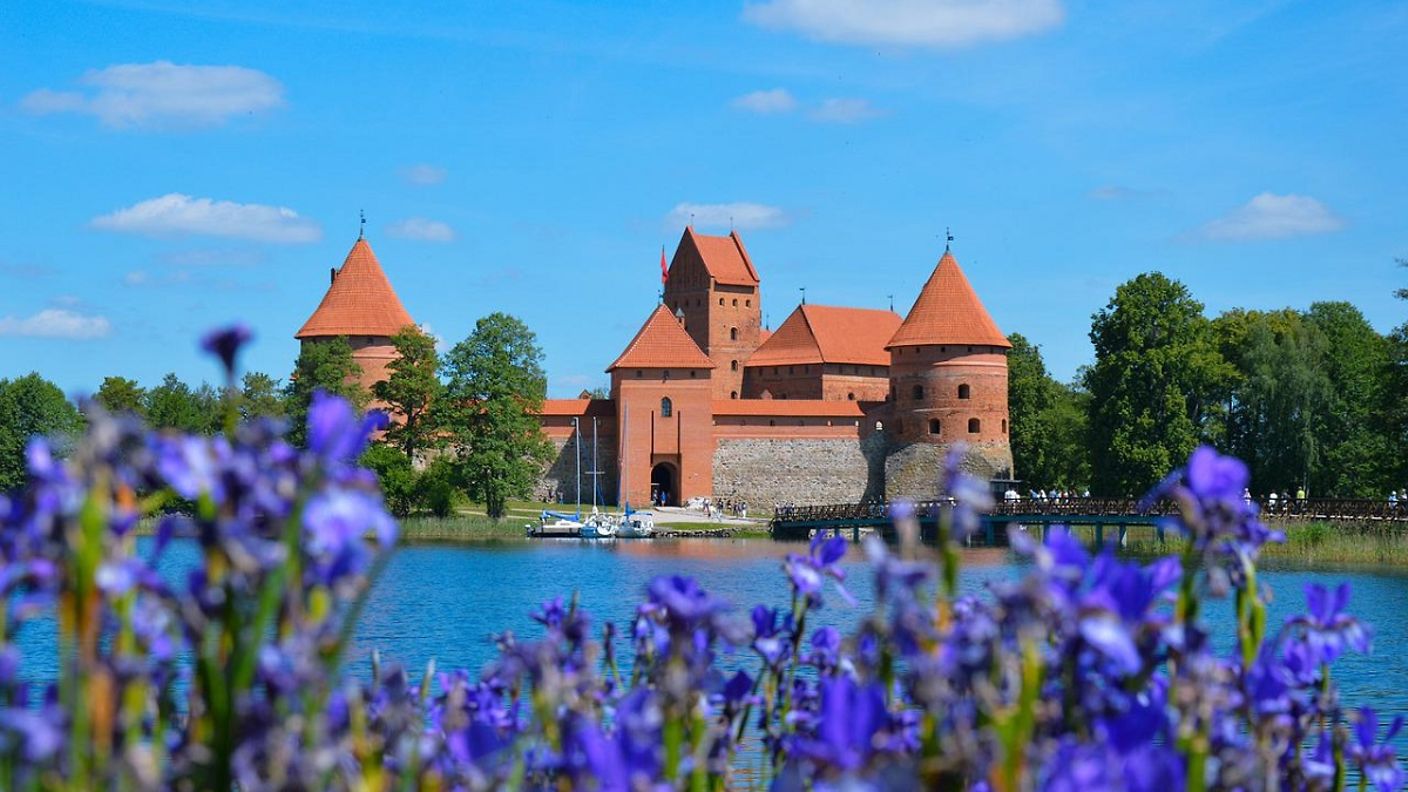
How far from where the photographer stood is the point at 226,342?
1584 mm

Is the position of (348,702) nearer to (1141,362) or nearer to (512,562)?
(512,562)

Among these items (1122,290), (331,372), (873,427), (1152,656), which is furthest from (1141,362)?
(1152,656)

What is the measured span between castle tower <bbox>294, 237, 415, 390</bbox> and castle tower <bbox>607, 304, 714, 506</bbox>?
7274 mm

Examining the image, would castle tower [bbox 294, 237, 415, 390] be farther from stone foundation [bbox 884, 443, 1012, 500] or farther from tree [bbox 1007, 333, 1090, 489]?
tree [bbox 1007, 333, 1090, 489]

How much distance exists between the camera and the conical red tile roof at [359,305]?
5366 centimetres

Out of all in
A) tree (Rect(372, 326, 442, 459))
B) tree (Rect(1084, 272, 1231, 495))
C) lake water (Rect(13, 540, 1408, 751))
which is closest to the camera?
lake water (Rect(13, 540, 1408, 751))

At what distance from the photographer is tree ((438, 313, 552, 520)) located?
152 ft

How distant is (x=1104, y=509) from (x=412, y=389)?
19.5 m

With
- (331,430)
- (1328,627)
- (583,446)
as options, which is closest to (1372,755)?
(1328,627)

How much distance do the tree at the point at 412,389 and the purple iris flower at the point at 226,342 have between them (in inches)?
1783

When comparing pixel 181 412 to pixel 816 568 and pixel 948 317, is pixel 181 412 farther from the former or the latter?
pixel 816 568

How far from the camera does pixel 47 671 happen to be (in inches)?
527

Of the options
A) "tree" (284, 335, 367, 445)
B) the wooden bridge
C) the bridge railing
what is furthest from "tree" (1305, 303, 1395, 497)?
"tree" (284, 335, 367, 445)

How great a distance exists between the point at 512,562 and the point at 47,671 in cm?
2058
